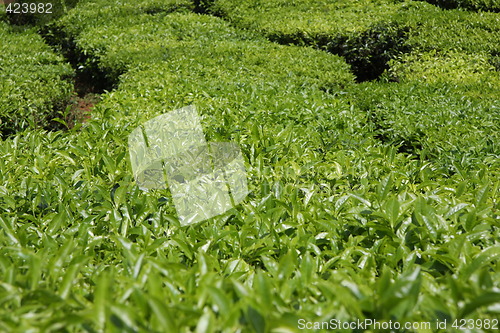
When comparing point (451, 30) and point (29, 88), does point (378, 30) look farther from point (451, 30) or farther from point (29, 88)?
point (29, 88)

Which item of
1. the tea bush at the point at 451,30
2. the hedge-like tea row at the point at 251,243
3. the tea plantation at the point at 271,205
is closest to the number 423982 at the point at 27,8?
the tea plantation at the point at 271,205

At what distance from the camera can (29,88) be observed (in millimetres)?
6578

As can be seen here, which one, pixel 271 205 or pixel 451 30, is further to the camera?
pixel 451 30

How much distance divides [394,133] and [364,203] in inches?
110

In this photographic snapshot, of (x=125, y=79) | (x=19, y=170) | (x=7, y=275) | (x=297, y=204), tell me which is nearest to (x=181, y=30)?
(x=125, y=79)

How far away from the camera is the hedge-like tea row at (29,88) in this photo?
5.78 m

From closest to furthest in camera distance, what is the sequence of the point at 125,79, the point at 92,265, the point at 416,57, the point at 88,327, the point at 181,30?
the point at 88,327, the point at 92,265, the point at 125,79, the point at 416,57, the point at 181,30

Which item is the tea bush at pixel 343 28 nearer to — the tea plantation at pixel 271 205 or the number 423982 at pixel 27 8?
the tea plantation at pixel 271 205

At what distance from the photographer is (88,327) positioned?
1.06 m

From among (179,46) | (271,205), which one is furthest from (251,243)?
(179,46)

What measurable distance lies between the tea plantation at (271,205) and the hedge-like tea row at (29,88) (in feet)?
0.14

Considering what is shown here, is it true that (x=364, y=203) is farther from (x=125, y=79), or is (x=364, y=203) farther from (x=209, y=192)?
(x=125, y=79)

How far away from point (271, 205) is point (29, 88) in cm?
592

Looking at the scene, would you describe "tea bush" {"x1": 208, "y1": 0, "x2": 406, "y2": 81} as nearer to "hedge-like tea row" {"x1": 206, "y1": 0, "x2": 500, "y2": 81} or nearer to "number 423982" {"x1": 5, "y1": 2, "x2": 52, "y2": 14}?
"hedge-like tea row" {"x1": 206, "y1": 0, "x2": 500, "y2": 81}
